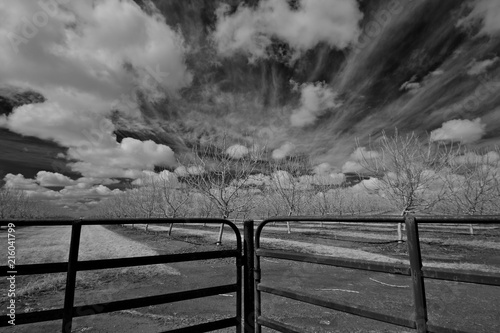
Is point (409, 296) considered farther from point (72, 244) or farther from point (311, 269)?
point (72, 244)

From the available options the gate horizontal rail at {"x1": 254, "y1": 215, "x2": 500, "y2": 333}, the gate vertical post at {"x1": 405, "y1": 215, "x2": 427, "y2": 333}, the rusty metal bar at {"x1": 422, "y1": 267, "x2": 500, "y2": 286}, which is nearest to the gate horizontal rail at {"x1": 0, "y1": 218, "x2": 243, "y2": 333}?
the gate horizontal rail at {"x1": 254, "y1": 215, "x2": 500, "y2": 333}

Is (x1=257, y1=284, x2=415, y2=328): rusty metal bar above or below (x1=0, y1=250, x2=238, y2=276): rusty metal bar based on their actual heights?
below

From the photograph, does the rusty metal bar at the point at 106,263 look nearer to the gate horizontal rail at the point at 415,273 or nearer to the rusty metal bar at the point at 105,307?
the rusty metal bar at the point at 105,307

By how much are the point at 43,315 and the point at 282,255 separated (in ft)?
6.38

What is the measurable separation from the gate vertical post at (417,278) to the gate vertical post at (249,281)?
4.57 ft

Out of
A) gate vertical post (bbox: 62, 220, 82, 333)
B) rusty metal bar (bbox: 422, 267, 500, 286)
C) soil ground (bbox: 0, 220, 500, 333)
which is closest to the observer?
rusty metal bar (bbox: 422, 267, 500, 286)

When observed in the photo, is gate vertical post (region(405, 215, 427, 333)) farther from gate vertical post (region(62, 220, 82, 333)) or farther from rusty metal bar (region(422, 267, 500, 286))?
gate vertical post (region(62, 220, 82, 333))

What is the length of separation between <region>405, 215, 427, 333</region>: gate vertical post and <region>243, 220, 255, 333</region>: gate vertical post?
1394 millimetres

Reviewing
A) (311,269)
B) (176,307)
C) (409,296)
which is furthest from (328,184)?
Result: (176,307)

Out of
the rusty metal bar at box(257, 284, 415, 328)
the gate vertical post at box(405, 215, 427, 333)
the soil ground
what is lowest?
the soil ground

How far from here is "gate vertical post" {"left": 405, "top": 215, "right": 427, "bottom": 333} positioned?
177 centimetres

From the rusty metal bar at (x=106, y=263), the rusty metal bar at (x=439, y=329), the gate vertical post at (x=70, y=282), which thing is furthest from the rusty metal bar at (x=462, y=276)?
the gate vertical post at (x=70, y=282)

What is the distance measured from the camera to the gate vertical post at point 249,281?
2.69 m

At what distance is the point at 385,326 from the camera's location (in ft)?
13.7
